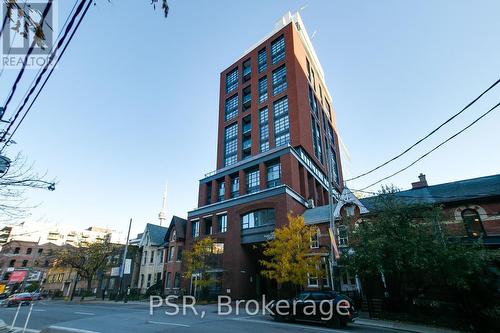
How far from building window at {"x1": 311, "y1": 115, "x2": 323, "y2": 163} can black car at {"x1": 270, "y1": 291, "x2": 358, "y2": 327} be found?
31.1 metres

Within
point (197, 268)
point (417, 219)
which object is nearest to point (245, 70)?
point (197, 268)

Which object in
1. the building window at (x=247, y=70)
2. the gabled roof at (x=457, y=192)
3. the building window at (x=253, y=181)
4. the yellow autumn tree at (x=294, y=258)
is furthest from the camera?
the building window at (x=247, y=70)

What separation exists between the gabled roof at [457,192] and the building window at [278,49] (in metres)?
30.8

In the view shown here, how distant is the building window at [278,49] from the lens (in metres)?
46.3

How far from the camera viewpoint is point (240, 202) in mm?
35688

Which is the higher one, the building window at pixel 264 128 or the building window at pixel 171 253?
the building window at pixel 264 128

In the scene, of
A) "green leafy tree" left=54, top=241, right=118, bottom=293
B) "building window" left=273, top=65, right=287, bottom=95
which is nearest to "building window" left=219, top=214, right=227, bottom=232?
"green leafy tree" left=54, top=241, right=118, bottom=293

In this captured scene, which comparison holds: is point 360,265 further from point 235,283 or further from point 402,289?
point 235,283

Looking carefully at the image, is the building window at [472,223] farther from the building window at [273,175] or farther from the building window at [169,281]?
the building window at [169,281]

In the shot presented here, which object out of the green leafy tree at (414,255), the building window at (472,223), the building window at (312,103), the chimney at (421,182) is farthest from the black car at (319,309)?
the building window at (312,103)

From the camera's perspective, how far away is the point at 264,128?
42.8 metres

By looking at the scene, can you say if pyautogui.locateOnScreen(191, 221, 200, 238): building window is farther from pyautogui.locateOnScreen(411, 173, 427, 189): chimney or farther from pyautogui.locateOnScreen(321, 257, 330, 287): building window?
pyautogui.locateOnScreen(411, 173, 427, 189): chimney

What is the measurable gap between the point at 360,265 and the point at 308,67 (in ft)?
142

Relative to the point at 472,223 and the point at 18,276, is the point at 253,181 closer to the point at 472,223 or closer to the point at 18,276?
the point at 472,223
